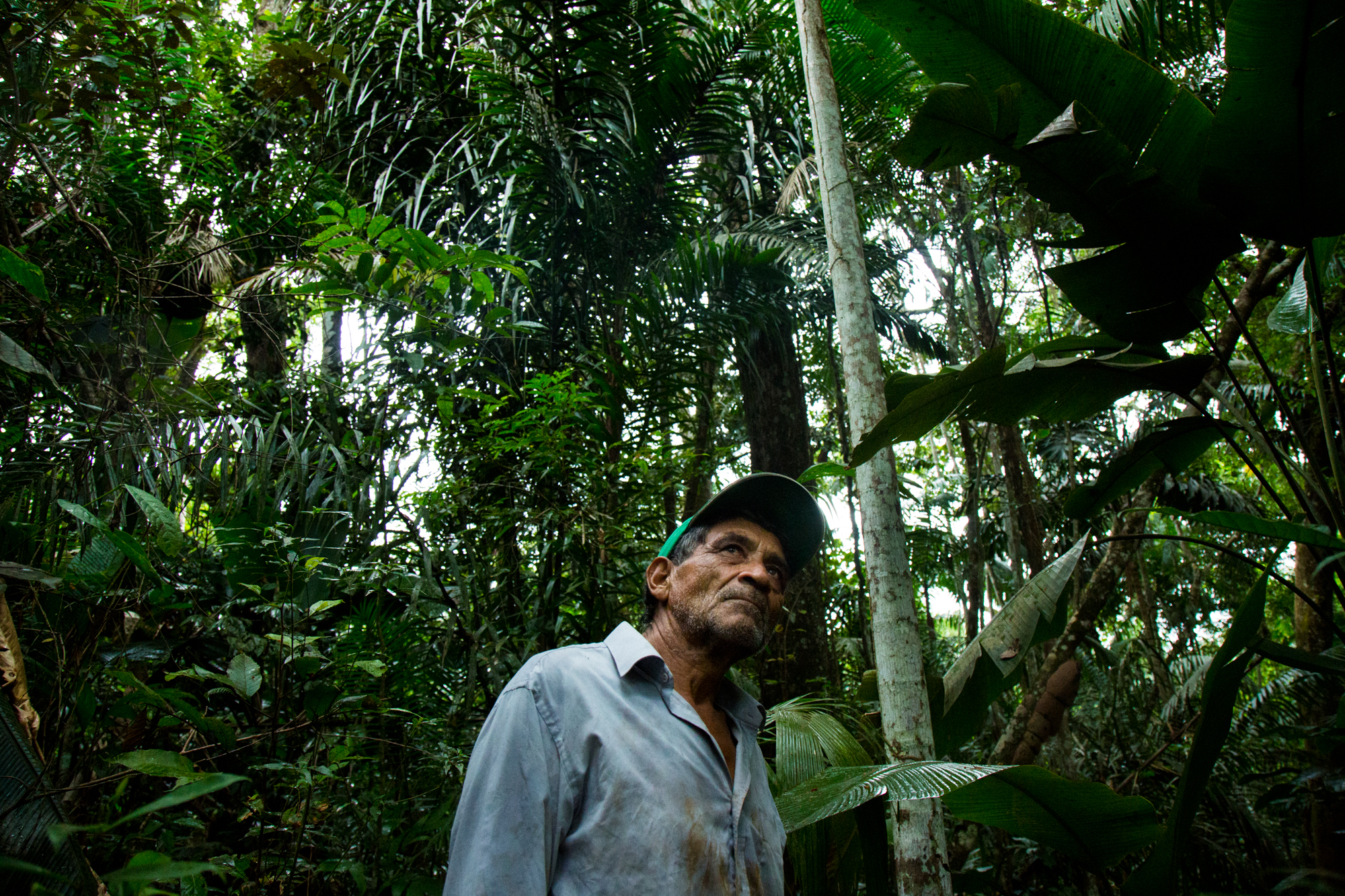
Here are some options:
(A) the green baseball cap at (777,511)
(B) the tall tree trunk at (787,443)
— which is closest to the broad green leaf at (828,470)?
(A) the green baseball cap at (777,511)

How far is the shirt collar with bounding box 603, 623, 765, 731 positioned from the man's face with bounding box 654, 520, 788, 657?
4.9 inches

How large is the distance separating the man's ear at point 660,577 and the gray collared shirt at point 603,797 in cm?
31

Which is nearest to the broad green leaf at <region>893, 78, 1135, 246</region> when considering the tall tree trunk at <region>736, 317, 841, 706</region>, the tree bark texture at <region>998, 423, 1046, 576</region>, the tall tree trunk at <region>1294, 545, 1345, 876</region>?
the tall tree trunk at <region>1294, 545, 1345, 876</region>

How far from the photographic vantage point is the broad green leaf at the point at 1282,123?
1820 millimetres

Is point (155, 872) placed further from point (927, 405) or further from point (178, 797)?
point (927, 405)

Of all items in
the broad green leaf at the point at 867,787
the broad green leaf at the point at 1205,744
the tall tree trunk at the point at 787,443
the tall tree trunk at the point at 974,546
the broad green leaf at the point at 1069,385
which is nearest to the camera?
the broad green leaf at the point at 867,787

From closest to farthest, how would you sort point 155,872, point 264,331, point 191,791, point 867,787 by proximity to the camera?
1. point 155,872
2. point 191,791
3. point 867,787
4. point 264,331

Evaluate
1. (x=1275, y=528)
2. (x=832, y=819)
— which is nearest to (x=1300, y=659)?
(x=1275, y=528)

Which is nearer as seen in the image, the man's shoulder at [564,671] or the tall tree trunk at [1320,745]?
the man's shoulder at [564,671]

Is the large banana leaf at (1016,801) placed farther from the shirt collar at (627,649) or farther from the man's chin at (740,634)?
the shirt collar at (627,649)

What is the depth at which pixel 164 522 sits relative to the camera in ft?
6.77

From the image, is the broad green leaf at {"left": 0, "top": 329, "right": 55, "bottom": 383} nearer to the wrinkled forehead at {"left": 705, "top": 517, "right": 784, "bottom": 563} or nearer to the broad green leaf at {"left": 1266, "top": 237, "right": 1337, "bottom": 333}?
the wrinkled forehead at {"left": 705, "top": 517, "right": 784, "bottom": 563}

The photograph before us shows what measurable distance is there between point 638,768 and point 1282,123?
2138 mm

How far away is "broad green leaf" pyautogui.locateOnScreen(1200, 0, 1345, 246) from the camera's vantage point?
1.82m
